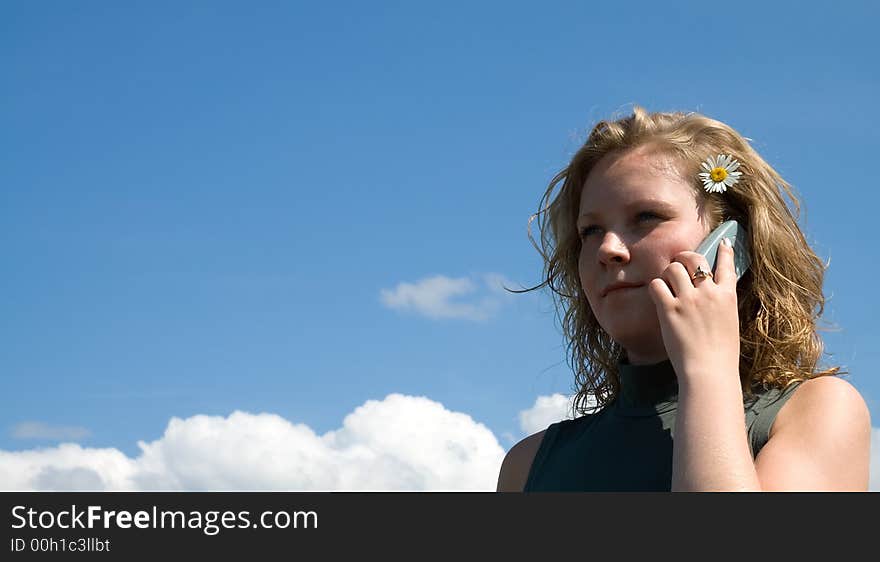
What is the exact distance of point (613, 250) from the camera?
173 inches

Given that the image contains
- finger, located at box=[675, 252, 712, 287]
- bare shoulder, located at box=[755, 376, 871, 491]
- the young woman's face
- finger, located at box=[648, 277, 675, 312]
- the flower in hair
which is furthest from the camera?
the flower in hair

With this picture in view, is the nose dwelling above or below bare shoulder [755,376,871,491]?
above

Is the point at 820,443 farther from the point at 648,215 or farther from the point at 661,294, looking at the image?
the point at 648,215

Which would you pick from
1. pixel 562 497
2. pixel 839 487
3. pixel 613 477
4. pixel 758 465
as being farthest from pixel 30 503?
pixel 839 487

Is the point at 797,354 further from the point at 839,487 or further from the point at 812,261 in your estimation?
the point at 839,487

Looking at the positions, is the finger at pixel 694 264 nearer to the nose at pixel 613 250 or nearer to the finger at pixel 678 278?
the finger at pixel 678 278

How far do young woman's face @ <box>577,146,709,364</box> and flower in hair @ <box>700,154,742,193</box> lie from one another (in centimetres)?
10

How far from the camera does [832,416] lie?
3.88 m

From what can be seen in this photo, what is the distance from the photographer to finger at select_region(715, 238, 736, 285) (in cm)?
412

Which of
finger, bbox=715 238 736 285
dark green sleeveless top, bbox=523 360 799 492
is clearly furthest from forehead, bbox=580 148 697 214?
dark green sleeveless top, bbox=523 360 799 492

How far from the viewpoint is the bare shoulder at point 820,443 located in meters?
3.70

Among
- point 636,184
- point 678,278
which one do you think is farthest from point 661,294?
point 636,184

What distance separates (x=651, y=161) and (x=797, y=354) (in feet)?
A: 3.80

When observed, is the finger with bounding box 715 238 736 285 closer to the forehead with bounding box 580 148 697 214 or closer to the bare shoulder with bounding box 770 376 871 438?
the forehead with bounding box 580 148 697 214
